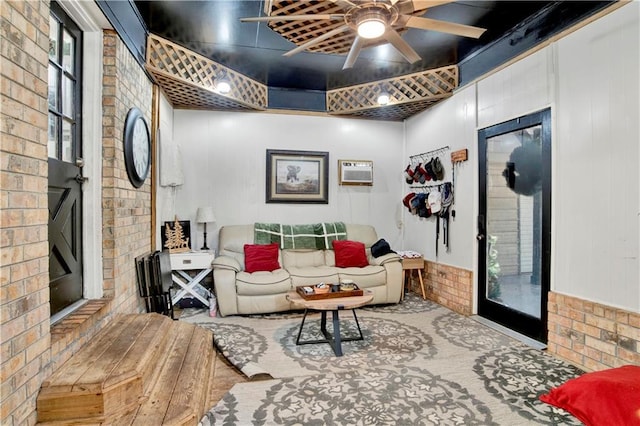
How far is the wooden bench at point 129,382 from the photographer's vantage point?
171 centimetres

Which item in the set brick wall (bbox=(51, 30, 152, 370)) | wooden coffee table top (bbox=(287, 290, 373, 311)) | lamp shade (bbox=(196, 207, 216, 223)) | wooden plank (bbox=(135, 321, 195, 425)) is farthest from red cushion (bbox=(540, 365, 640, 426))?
lamp shade (bbox=(196, 207, 216, 223))

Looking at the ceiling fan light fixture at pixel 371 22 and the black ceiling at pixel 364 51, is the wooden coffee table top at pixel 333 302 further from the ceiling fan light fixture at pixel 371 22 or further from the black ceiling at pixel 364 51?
the black ceiling at pixel 364 51

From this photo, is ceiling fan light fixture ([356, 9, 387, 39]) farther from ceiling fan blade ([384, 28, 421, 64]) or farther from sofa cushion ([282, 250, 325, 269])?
sofa cushion ([282, 250, 325, 269])

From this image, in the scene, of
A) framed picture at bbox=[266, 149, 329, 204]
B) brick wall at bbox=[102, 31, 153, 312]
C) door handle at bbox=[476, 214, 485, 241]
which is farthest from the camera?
framed picture at bbox=[266, 149, 329, 204]

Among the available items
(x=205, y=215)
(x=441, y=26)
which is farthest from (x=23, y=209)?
(x=205, y=215)

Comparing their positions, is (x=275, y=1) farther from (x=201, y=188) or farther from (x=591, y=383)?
(x=591, y=383)

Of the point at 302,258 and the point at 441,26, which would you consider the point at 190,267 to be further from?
the point at 441,26

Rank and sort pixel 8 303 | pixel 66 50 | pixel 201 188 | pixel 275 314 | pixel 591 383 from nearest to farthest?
pixel 8 303 < pixel 591 383 < pixel 66 50 < pixel 275 314 < pixel 201 188

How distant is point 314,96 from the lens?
5.23 m

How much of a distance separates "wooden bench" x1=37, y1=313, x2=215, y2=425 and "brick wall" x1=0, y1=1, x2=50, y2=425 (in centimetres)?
13

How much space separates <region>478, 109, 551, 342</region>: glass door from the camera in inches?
123

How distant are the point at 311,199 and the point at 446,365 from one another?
3.02 m

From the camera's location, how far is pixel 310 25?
3.05 meters

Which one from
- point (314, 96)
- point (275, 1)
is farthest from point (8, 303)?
point (314, 96)
